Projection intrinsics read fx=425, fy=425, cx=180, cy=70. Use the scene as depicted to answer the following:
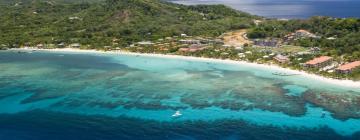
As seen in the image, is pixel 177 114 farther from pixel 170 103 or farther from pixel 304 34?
pixel 304 34

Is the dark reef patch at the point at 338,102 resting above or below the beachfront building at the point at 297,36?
below

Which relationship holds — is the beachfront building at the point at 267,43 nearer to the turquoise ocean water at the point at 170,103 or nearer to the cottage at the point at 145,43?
the turquoise ocean water at the point at 170,103

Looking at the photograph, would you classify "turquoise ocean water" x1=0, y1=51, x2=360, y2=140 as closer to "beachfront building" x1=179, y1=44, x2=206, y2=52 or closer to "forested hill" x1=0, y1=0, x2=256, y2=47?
"beachfront building" x1=179, y1=44, x2=206, y2=52

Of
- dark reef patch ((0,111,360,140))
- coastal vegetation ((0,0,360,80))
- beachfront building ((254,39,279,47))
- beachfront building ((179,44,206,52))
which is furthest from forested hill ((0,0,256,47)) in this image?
dark reef patch ((0,111,360,140))

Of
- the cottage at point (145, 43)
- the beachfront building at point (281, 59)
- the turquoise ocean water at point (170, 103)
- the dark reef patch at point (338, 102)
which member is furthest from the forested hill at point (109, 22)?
the dark reef patch at point (338, 102)

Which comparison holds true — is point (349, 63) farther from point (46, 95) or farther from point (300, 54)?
point (46, 95)

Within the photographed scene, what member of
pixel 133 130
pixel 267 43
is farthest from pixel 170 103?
pixel 267 43
